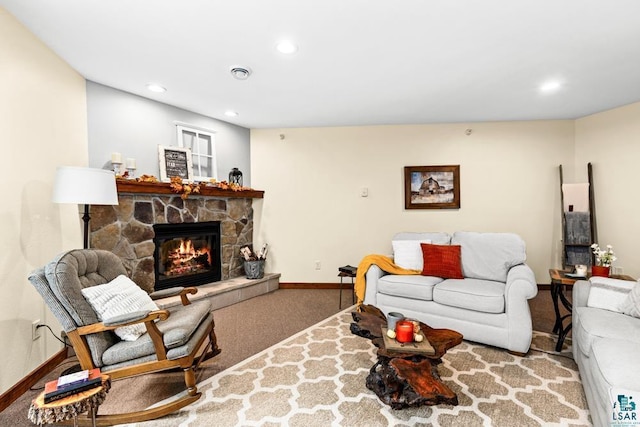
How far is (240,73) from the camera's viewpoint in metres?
2.84

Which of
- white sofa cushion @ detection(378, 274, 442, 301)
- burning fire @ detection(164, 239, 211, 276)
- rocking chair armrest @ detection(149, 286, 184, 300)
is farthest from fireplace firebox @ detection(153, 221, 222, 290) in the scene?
white sofa cushion @ detection(378, 274, 442, 301)

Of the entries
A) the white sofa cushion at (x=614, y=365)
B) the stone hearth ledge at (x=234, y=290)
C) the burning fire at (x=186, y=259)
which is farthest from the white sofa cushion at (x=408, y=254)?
the burning fire at (x=186, y=259)

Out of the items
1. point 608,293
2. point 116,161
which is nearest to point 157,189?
point 116,161

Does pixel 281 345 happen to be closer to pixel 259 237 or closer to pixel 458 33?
pixel 259 237

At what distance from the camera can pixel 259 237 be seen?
4863 mm

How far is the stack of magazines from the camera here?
4.75ft

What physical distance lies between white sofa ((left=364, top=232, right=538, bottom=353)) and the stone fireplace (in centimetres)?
211

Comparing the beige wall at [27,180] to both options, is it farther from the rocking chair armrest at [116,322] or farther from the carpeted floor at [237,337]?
the rocking chair armrest at [116,322]

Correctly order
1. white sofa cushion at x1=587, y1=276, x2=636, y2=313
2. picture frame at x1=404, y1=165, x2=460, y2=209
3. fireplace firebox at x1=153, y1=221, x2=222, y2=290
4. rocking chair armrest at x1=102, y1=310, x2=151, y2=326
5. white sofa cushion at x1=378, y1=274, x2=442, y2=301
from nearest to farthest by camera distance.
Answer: rocking chair armrest at x1=102, y1=310, x2=151, y2=326 < white sofa cushion at x1=587, y1=276, x2=636, y2=313 < white sofa cushion at x1=378, y1=274, x2=442, y2=301 < fireplace firebox at x1=153, y1=221, x2=222, y2=290 < picture frame at x1=404, y1=165, x2=460, y2=209

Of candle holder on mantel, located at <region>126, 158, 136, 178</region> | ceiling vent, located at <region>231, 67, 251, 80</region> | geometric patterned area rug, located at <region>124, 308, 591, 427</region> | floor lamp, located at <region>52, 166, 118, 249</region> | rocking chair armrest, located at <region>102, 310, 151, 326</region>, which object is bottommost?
geometric patterned area rug, located at <region>124, 308, 591, 427</region>

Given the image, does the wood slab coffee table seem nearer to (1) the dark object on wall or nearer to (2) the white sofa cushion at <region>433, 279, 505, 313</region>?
(2) the white sofa cushion at <region>433, 279, 505, 313</region>

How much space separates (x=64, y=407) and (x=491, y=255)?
11.1 ft

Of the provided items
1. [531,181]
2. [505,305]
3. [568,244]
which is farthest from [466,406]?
[531,181]

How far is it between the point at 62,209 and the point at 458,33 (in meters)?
3.38
